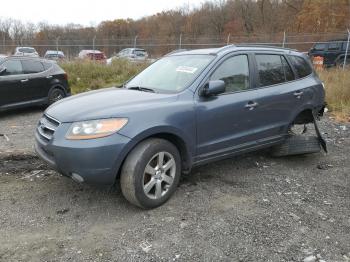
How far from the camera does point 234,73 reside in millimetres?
4836

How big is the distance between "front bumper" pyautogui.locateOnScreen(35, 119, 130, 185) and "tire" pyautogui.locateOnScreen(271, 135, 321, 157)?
287cm

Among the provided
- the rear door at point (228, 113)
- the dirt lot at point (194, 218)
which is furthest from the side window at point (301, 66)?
the dirt lot at point (194, 218)

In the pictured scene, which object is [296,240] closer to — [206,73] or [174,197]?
[174,197]

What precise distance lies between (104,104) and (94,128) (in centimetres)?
42

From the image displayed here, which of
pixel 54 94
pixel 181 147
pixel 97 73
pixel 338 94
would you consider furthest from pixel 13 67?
pixel 338 94

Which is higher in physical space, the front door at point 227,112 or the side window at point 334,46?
the side window at point 334,46

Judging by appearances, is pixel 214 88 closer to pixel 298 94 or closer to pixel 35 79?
pixel 298 94

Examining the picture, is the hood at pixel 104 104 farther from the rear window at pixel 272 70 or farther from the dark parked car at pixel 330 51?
the dark parked car at pixel 330 51

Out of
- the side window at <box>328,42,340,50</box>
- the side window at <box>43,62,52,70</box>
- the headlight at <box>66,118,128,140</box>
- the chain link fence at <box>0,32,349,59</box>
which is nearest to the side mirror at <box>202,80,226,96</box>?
the headlight at <box>66,118,128,140</box>

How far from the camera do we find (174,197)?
4.39 m

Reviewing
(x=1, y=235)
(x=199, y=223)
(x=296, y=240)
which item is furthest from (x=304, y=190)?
(x=1, y=235)

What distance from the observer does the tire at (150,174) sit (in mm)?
3795

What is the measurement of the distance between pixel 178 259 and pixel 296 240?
115 centimetres

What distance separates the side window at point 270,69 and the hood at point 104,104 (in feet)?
5.04
